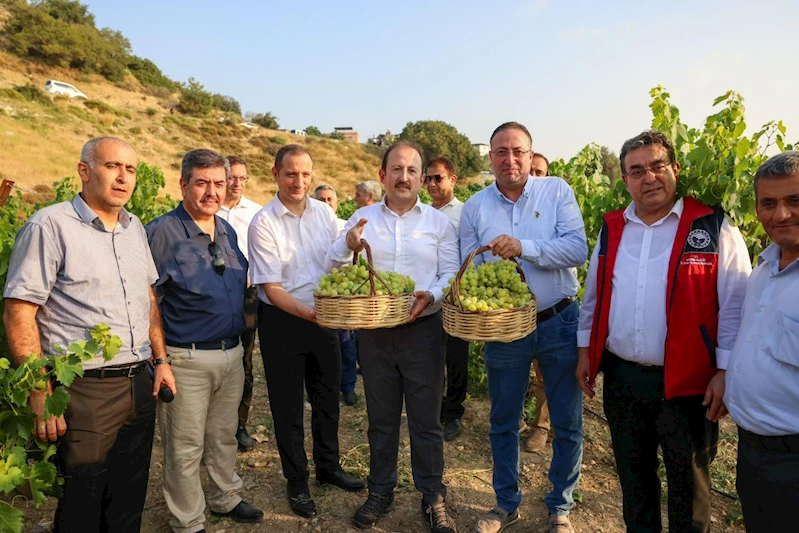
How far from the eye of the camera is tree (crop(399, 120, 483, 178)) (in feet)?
155

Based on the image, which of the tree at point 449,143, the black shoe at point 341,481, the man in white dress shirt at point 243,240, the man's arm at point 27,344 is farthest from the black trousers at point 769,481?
the tree at point 449,143

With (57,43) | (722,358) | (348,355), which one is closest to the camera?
(722,358)

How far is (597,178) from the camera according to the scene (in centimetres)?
644

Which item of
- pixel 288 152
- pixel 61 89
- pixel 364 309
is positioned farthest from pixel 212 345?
pixel 61 89

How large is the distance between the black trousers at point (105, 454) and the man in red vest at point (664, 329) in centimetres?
267

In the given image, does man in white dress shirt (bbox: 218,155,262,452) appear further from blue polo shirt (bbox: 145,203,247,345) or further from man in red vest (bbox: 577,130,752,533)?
man in red vest (bbox: 577,130,752,533)

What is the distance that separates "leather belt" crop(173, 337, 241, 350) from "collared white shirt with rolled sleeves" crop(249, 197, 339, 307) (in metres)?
0.40

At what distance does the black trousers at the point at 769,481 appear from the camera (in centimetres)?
205

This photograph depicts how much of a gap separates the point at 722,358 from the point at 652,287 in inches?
18.3

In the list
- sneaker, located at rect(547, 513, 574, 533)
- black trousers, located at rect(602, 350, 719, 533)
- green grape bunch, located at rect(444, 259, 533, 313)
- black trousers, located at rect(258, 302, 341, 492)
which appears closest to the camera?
black trousers, located at rect(602, 350, 719, 533)

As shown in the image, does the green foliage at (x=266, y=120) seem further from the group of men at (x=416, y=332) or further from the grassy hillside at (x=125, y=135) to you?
the group of men at (x=416, y=332)

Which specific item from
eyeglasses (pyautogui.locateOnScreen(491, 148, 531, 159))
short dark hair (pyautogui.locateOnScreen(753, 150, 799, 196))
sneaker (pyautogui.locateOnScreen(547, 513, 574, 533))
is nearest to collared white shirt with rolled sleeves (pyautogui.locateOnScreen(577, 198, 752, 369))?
short dark hair (pyautogui.locateOnScreen(753, 150, 799, 196))

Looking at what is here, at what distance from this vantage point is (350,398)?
6070 mm

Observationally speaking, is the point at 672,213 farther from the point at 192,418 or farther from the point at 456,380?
the point at 192,418
